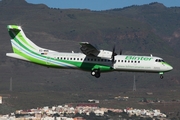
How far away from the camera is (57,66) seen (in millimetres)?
95938

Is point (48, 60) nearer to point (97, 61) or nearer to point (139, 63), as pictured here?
point (97, 61)

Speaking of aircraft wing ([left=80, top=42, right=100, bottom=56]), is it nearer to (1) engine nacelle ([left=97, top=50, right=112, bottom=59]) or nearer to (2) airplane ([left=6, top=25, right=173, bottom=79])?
(2) airplane ([left=6, top=25, right=173, bottom=79])

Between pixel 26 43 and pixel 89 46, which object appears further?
pixel 26 43

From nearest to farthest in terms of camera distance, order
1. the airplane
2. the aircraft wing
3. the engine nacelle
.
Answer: the aircraft wing
the engine nacelle
the airplane

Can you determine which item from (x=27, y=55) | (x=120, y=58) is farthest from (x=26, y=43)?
(x=120, y=58)

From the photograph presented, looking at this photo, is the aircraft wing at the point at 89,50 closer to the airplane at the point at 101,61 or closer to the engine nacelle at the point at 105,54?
the airplane at the point at 101,61

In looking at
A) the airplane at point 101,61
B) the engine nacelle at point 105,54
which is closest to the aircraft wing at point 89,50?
→ the airplane at point 101,61

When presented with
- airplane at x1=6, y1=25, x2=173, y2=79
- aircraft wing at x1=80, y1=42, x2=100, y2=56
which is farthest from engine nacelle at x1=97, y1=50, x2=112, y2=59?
aircraft wing at x1=80, y1=42, x2=100, y2=56

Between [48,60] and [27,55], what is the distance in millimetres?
3958

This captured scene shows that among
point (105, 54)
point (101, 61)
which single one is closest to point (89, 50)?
point (105, 54)

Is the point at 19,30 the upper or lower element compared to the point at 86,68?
upper

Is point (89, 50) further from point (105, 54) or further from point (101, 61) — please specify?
point (101, 61)

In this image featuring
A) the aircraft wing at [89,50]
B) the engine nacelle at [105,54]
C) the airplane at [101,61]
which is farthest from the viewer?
the airplane at [101,61]

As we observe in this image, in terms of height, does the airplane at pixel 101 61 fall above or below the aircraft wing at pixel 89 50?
below
